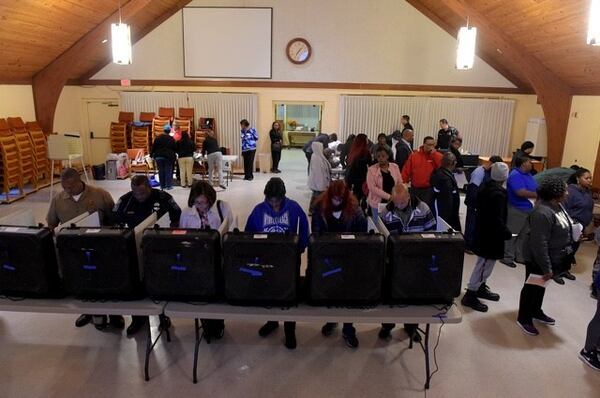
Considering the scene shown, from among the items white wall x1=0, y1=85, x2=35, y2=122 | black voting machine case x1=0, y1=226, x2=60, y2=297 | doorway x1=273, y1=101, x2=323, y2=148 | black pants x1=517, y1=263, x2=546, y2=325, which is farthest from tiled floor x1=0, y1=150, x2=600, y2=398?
doorway x1=273, y1=101, x2=323, y2=148

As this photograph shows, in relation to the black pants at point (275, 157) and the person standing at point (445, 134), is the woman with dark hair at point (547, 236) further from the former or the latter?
the black pants at point (275, 157)

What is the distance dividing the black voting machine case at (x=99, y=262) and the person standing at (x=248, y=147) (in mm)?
7210

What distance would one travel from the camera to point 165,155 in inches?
342

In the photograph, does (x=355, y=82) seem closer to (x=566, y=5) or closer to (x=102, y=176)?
(x=566, y=5)

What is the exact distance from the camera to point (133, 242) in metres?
2.66

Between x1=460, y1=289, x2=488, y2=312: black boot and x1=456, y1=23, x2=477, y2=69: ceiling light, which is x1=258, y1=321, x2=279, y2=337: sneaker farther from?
x1=456, y1=23, x2=477, y2=69: ceiling light

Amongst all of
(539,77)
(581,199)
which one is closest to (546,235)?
(581,199)

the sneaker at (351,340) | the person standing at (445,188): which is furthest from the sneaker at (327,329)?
the person standing at (445,188)

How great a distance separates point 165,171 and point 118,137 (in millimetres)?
2802

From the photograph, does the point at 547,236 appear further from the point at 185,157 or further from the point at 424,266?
the point at 185,157

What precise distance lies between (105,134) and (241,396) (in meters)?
10.3

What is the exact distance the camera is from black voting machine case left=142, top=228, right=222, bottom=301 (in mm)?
2547

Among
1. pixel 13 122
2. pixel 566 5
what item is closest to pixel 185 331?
pixel 566 5

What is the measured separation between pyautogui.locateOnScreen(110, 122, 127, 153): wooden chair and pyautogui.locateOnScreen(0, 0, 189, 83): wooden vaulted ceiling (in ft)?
5.04
